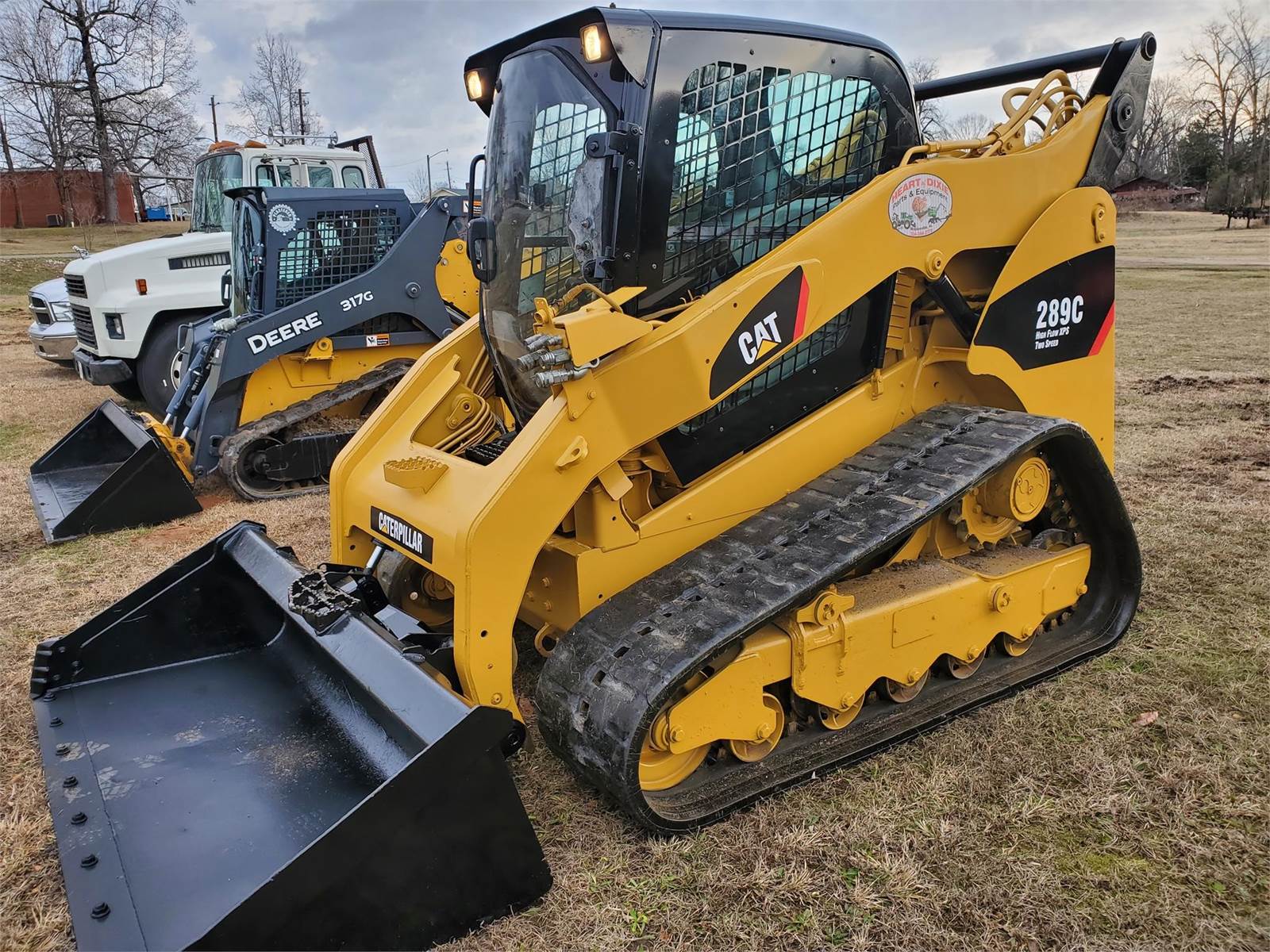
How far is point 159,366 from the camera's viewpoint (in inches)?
401

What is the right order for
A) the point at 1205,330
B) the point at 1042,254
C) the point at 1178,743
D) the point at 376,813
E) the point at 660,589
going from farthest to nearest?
the point at 1205,330
the point at 1042,254
the point at 1178,743
the point at 660,589
the point at 376,813

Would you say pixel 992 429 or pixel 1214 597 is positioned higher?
pixel 992 429

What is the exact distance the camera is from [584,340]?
2.97m

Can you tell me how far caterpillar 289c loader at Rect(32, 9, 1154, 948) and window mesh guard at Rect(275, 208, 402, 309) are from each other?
4.38 m

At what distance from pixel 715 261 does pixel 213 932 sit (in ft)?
8.14

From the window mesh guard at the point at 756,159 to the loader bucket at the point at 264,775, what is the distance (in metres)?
1.67

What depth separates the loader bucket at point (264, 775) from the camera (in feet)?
7.91

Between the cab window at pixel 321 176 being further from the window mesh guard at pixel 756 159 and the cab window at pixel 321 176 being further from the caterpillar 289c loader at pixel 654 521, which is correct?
the window mesh guard at pixel 756 159

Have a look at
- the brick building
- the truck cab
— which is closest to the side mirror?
the truck cab

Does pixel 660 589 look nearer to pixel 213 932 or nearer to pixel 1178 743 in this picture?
pixel 213 932

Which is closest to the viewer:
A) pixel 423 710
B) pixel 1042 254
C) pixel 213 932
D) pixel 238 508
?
pixel 213 932

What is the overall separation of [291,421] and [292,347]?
57 centimetres

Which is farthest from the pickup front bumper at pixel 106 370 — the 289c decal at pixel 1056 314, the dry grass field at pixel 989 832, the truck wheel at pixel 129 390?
the 289c decal at pixel 1056 314

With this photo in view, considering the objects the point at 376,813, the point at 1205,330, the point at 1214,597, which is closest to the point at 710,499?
the point at 376,813
